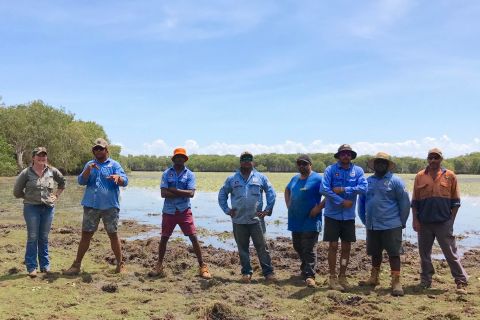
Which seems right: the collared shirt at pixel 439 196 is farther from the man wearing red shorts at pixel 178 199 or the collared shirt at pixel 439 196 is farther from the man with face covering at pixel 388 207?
the man wearing red shorts at pixel 178 199

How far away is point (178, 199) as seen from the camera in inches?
304

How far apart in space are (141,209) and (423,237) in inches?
625

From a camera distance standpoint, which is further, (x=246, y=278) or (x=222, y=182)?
(x=222, y=182)

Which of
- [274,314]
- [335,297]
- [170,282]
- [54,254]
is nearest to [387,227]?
[335,297]

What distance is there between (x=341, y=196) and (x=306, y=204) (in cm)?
66

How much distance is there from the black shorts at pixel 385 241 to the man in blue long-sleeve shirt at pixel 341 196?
447mm

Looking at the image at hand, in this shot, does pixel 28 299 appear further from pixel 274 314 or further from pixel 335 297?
pixel 335 297

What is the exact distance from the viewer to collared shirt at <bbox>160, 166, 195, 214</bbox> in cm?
767

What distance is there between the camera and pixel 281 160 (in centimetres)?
12294

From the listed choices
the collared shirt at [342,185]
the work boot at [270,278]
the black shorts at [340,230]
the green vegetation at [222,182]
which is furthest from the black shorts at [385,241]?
the green vegetation at [222,182]

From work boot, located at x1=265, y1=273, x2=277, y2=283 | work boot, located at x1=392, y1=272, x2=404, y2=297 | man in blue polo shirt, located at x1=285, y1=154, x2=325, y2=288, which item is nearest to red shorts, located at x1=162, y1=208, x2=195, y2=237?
work boot, located at x1=265, y1=273, x2=277, y2=283

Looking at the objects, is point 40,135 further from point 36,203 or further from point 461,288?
point 461,288

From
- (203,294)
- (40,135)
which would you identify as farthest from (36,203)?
(40,135)

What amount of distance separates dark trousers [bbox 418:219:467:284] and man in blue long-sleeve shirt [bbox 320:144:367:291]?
1392 millimetres
